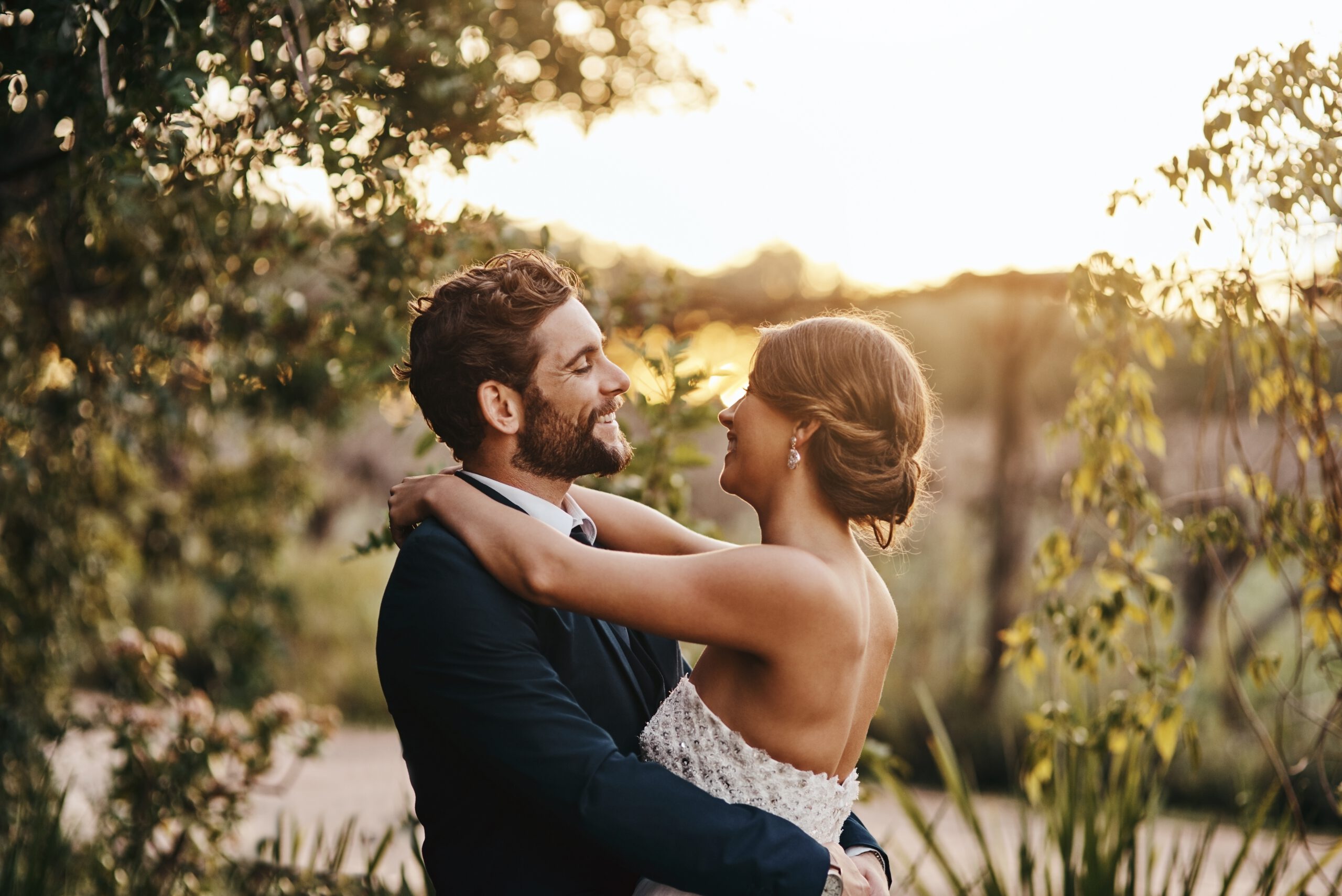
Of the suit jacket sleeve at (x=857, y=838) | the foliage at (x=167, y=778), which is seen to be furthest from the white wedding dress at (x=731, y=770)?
the foliage at (x=167, y=778)

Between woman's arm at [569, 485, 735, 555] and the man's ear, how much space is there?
0.42 m

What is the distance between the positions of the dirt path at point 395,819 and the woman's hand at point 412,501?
319 cm

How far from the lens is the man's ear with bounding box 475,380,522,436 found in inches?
77.0

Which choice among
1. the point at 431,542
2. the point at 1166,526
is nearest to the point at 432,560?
the point at 431,542

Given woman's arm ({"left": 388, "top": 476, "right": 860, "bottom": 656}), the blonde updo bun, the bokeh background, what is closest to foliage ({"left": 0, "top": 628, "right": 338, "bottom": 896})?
the bokeh background

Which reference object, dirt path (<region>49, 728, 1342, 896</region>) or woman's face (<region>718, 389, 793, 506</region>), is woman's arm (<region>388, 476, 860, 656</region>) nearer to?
woman's face (<region>718, 389, 793, 506</region>)

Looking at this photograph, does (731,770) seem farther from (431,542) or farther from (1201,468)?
(1201,468)

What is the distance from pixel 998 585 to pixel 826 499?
5994 mm

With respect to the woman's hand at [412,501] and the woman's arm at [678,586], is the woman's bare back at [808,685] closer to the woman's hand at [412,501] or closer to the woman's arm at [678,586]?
the woman's arm at [678,586]

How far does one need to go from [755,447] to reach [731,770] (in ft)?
1.76

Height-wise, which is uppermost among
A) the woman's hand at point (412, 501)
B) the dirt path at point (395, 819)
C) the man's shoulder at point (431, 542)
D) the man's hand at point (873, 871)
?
the woman's hand at point (412, 501)

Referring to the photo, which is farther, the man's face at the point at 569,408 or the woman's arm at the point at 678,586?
the man's face at the point at 569,408

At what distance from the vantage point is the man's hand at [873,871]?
6.31 ft

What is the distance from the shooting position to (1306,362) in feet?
10.5
